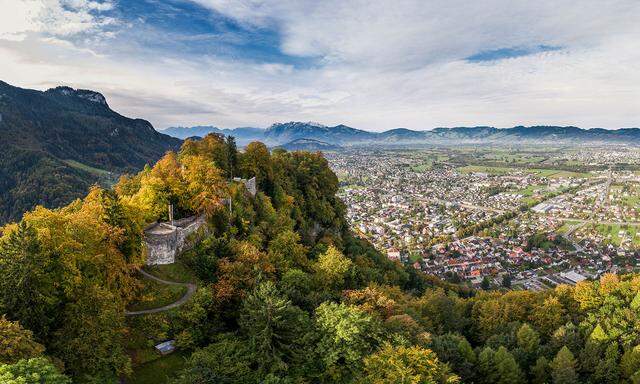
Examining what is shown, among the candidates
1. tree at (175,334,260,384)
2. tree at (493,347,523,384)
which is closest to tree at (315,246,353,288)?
tree at (175,334,260,384)

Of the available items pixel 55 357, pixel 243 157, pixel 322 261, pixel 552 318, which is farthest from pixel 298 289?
pixel 552 318

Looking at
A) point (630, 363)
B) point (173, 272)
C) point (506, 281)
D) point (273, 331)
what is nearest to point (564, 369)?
point (630, 363)

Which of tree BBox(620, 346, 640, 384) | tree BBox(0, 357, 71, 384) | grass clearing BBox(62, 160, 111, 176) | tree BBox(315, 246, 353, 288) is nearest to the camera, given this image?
tree BBox(0, 357, 71, 384)

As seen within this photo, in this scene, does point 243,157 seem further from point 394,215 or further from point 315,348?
point 394,215

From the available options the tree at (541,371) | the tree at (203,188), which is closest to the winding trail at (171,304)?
the tree at (203,188)

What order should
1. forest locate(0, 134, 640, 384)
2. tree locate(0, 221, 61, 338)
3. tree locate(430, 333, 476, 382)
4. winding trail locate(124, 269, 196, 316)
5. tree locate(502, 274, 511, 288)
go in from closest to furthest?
tree locate(0, 221, 61, 338) < forest locate(0, 134, 640, 384) < winding trail locate(124, 269, 196, 316) < tree locate(430, 333, 476, 382) < tree locate(502, 274, 511, 288)

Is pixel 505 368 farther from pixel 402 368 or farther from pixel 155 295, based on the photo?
pixel 155 295

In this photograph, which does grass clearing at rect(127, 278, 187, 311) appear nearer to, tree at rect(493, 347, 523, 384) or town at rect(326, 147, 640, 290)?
tree at rect(493, 347, 523, 384)
